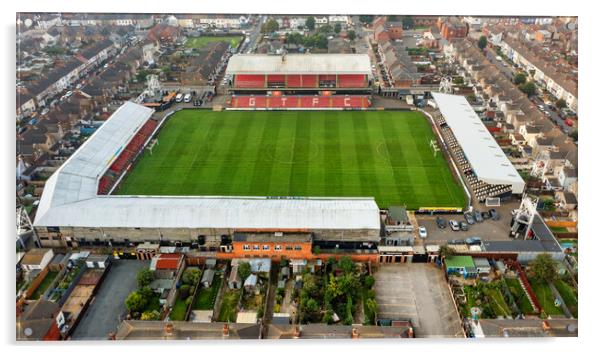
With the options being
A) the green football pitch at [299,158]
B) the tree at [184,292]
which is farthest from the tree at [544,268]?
the tree at [184,292]

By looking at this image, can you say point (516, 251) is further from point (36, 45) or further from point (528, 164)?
point (36, 45)

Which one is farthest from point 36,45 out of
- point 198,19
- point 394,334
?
point 394,334

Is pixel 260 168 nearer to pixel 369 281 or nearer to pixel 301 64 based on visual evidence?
pixel 369 281

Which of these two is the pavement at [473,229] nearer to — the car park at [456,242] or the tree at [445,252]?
the car park at [456,242]

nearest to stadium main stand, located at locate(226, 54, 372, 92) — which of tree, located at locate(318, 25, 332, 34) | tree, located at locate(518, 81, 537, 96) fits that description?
tree, located at locate(518, 81, 537, 96)

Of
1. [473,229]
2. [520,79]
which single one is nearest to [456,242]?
[473,229]

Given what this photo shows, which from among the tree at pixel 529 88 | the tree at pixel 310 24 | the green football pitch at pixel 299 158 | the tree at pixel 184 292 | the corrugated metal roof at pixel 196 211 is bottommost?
the tree at pixel 184 292

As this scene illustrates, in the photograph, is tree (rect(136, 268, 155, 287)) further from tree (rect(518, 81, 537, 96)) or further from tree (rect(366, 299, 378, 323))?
tree (rect(518, 81, 537, 96))
